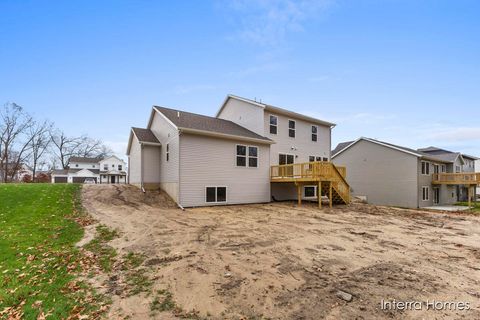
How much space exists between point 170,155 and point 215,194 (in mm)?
3740

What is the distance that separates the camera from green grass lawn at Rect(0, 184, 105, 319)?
12.6 feet

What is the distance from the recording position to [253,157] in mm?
16766

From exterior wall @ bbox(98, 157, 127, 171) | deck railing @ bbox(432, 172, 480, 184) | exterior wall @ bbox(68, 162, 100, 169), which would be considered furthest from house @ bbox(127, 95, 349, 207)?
exterior wall @ bbox(68, 162, 100, 169)

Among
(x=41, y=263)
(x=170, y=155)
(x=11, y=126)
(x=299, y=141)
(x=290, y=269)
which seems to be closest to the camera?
(x=290, y=269)

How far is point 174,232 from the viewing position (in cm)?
831

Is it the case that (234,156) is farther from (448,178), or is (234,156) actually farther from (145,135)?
(448,178)

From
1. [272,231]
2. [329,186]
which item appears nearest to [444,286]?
[272,231]

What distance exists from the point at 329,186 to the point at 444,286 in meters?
11.9

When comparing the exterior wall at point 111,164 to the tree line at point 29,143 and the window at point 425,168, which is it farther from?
the window at point 425,168

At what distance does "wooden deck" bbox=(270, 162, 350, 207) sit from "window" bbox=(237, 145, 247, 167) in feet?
8.32

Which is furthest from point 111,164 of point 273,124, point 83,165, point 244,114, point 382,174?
point 382,174

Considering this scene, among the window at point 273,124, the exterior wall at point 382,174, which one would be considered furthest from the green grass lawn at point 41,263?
the exterior wall at point 382,174

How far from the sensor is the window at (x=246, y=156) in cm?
1608

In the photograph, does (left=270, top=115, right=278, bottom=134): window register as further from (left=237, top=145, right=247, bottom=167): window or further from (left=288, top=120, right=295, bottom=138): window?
(left=237, top=145, right=247, bottom=167): window
